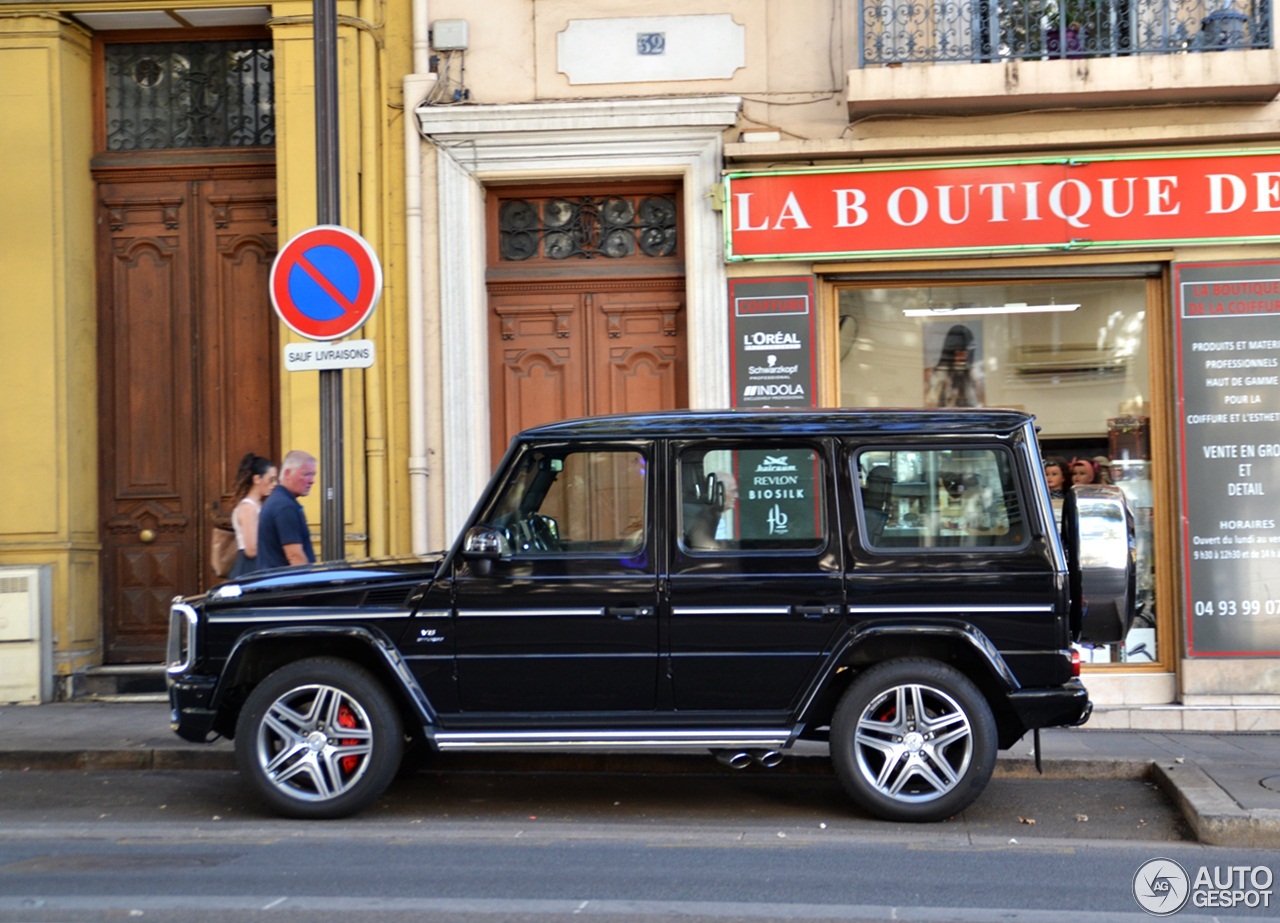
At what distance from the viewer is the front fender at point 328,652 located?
23.2ft

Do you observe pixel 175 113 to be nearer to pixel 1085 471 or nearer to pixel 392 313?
pixel 392 313

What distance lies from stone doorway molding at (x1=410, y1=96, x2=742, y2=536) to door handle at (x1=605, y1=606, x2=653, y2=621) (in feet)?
14.2

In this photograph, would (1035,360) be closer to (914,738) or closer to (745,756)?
(914,738)

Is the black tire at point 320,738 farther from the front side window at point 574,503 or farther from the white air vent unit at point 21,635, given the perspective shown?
the white air vent unit at point 21,635

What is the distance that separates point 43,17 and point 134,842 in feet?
23.7

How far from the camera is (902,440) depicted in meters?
7.15

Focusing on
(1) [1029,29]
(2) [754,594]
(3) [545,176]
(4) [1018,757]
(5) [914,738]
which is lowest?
(4) [1018,757]

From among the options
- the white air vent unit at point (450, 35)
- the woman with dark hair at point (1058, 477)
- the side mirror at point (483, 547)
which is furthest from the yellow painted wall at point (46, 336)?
the woman with dark hair at point (1058, 477)

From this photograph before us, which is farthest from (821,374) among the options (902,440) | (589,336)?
(902,440)

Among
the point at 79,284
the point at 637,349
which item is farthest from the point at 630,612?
the point at 79,284

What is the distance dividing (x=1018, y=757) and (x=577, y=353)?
4891 millimetres

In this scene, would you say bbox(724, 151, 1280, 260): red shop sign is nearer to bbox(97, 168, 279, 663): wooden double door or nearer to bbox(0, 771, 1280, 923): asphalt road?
bbox(97, 168, 279, 663): wooden double door

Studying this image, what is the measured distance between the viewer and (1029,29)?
10992mm

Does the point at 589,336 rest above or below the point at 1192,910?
above
